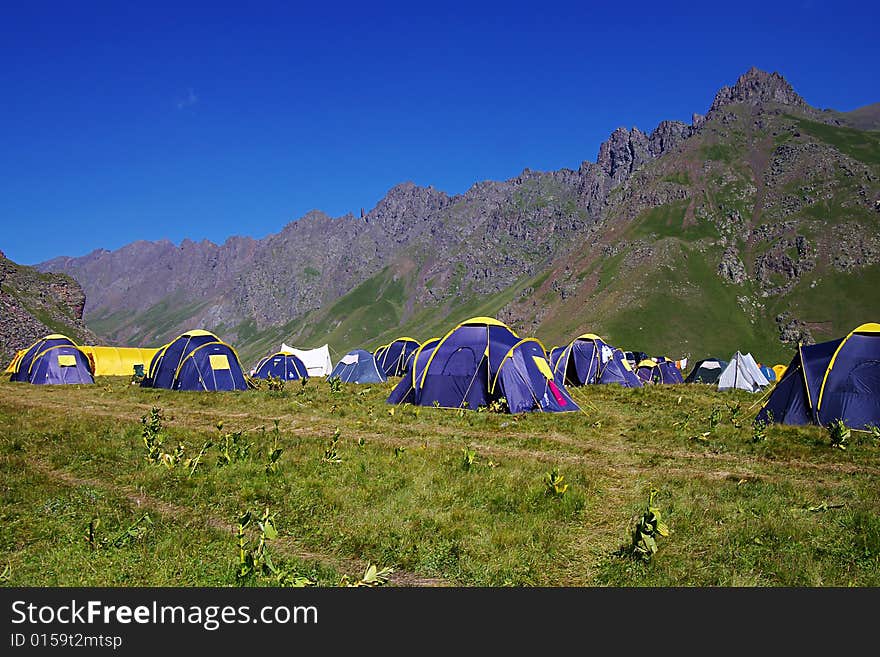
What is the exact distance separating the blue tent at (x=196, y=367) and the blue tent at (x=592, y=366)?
75.1ft

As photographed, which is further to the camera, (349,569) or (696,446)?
(696,446)

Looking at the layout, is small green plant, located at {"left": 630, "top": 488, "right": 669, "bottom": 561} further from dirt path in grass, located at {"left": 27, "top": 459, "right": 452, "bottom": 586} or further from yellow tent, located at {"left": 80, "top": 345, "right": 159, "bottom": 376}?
yellow tent, located at {"left": 80, "top": 345, "right": 159, "bottom": 376}

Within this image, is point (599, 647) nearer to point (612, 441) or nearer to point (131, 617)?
point (131, 617)

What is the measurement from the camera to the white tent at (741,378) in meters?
41.8

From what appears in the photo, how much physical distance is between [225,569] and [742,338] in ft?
614

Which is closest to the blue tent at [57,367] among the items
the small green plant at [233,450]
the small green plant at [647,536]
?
the small green plant at [233,450]

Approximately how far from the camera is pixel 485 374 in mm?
24500

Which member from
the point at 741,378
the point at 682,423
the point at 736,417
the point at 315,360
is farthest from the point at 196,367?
the point at 741,378

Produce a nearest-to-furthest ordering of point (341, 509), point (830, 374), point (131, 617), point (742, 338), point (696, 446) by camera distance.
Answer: point (131, 617) < point (341, 509) < point (696, 446) < point (830, 374) < point (742, 338)

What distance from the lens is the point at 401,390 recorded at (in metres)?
26.9

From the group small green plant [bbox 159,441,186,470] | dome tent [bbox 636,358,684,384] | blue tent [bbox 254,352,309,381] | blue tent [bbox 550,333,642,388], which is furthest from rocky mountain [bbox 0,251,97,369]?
small green plant [bbox 159,441,186,470]

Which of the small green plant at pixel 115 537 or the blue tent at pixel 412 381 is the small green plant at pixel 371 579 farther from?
the blue tent at pixel 412 381

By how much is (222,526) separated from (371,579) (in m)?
3.59

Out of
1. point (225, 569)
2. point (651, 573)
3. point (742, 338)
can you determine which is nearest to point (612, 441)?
point (651, 573)
